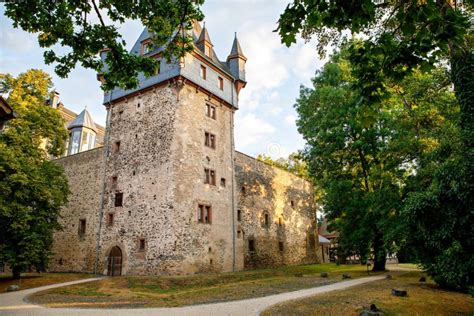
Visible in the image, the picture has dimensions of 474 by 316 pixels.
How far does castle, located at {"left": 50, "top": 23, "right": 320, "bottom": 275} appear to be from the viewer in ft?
59.3

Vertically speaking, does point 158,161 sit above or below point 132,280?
above

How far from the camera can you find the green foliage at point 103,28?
24.1 feet

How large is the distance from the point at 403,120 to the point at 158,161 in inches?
513

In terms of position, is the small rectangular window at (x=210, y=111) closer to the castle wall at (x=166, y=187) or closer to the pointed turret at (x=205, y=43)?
the castle wall at (x=166, y=187)

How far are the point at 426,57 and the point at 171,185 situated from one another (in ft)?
49.1

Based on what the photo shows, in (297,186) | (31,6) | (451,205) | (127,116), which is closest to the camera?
(31,6)

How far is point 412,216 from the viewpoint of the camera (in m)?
10.7

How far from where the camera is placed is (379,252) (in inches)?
780

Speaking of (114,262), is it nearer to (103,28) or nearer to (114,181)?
(114,181)

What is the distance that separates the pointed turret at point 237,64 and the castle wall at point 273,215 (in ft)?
17.6

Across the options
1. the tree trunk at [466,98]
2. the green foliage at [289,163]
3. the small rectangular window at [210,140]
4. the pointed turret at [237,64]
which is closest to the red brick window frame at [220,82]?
the pointed turret at [237,64]

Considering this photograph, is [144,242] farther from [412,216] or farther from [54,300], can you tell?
[412,216]

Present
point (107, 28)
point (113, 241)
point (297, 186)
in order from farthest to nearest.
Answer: point (297, 186)
point (113, 241)
point (107, 28)

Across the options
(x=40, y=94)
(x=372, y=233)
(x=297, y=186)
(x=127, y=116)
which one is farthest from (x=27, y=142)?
(x=297, y=186)
